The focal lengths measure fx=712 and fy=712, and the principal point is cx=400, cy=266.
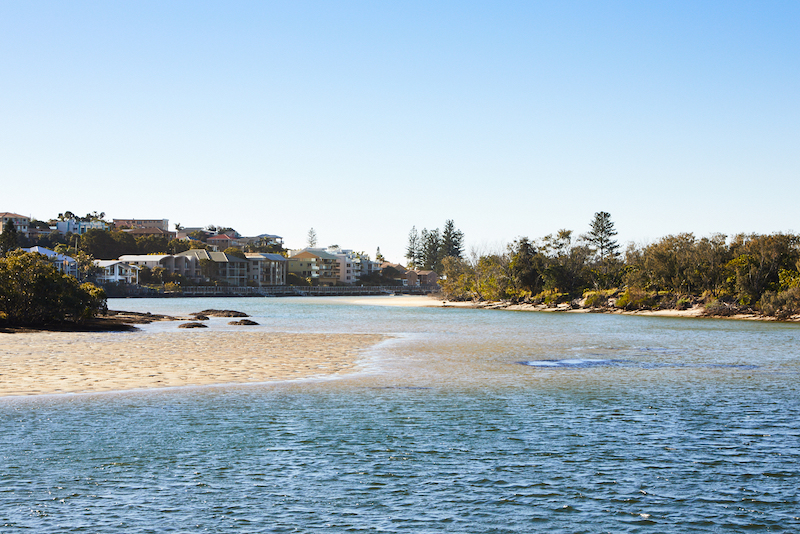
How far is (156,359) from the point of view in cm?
2688

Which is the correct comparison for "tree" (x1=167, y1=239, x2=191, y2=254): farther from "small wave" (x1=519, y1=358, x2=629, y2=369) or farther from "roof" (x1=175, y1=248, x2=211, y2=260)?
"small wave" (x1=519, y1=358, x2=629, y2=369)

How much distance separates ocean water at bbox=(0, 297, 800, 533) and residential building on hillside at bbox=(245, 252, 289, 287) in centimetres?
15640

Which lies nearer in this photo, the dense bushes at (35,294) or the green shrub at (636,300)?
the dense bushes at (35,294)

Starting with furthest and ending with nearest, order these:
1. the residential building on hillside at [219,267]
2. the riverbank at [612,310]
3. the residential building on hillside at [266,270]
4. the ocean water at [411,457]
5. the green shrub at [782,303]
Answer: the residential building on hillside at [266,270]
the residential building on hillside at [219,267]
the riverbank at [612,310]
the green shrub at [782,303]
the ocean water at [411,457]

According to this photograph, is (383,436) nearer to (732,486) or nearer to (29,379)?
(732,486)

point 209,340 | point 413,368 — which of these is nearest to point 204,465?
point 413,368

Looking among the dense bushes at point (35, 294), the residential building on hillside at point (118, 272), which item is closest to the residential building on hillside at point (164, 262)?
the residential building on hillside at point (118, 272)

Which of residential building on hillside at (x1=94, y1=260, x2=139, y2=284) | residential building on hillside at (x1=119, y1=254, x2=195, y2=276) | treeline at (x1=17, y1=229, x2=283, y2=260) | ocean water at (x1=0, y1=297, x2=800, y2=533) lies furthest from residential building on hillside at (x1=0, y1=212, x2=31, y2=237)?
ocean water at (x1=0, y1=297, x2=800, y2=533)

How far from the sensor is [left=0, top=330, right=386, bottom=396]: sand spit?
68.0 feet

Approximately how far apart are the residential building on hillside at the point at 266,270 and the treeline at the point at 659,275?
234 ft

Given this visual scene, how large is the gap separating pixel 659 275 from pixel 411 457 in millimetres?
75303

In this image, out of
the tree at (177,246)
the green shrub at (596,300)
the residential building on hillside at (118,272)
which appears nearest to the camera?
the green shrub at (596,300)

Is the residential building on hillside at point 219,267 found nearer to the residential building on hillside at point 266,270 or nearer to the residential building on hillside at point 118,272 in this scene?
the residential building on hillside at point 266,270

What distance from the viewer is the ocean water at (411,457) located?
9.34 meters
